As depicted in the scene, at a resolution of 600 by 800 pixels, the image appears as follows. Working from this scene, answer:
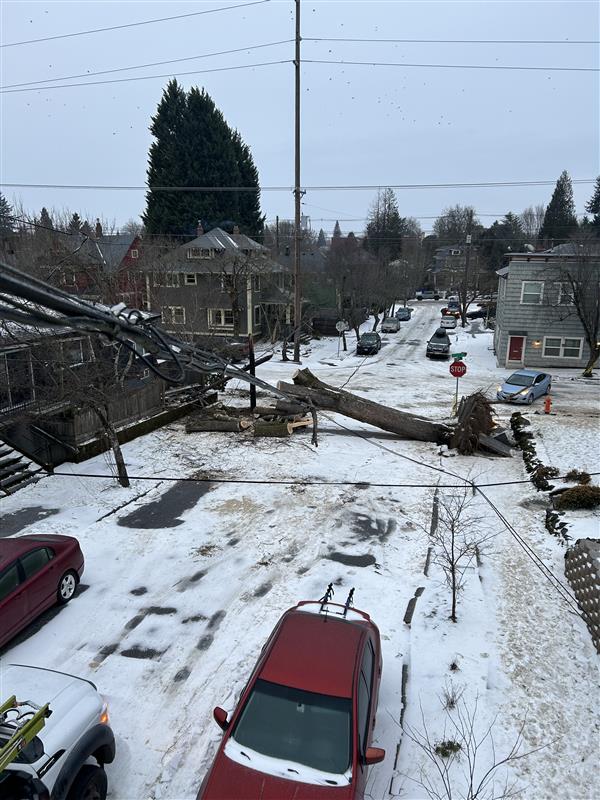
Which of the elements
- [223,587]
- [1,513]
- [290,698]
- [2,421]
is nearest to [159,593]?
[223,587]

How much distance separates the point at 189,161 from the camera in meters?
53.1

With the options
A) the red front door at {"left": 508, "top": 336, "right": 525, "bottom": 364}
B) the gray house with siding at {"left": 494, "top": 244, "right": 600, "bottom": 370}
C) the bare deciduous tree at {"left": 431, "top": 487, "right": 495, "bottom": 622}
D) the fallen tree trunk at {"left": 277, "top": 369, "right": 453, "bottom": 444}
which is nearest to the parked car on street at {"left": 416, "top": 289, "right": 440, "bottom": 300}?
the gray house with siding at {"left": 494, "top": 244, "right": 600, "bottom": 370}

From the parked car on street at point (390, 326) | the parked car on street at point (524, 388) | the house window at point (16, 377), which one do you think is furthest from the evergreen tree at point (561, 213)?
the house window at point (16, 377)

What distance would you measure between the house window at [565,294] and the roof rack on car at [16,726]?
3060 centimetres

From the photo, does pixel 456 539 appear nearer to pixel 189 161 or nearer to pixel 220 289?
pixel 220 289

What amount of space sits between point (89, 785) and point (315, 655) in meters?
2.64

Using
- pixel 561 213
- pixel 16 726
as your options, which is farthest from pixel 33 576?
pixel 561 213

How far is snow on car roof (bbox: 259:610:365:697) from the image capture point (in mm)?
5766

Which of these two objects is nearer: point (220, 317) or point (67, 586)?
point (67, 586)

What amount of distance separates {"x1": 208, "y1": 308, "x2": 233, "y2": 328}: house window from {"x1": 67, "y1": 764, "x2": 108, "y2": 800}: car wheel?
34156mm

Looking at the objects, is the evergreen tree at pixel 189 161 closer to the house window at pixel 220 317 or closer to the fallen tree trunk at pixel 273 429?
the house window at pixel 220 317

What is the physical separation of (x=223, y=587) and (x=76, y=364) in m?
8.81

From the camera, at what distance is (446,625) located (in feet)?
28.6

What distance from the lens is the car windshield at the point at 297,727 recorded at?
517 cm
